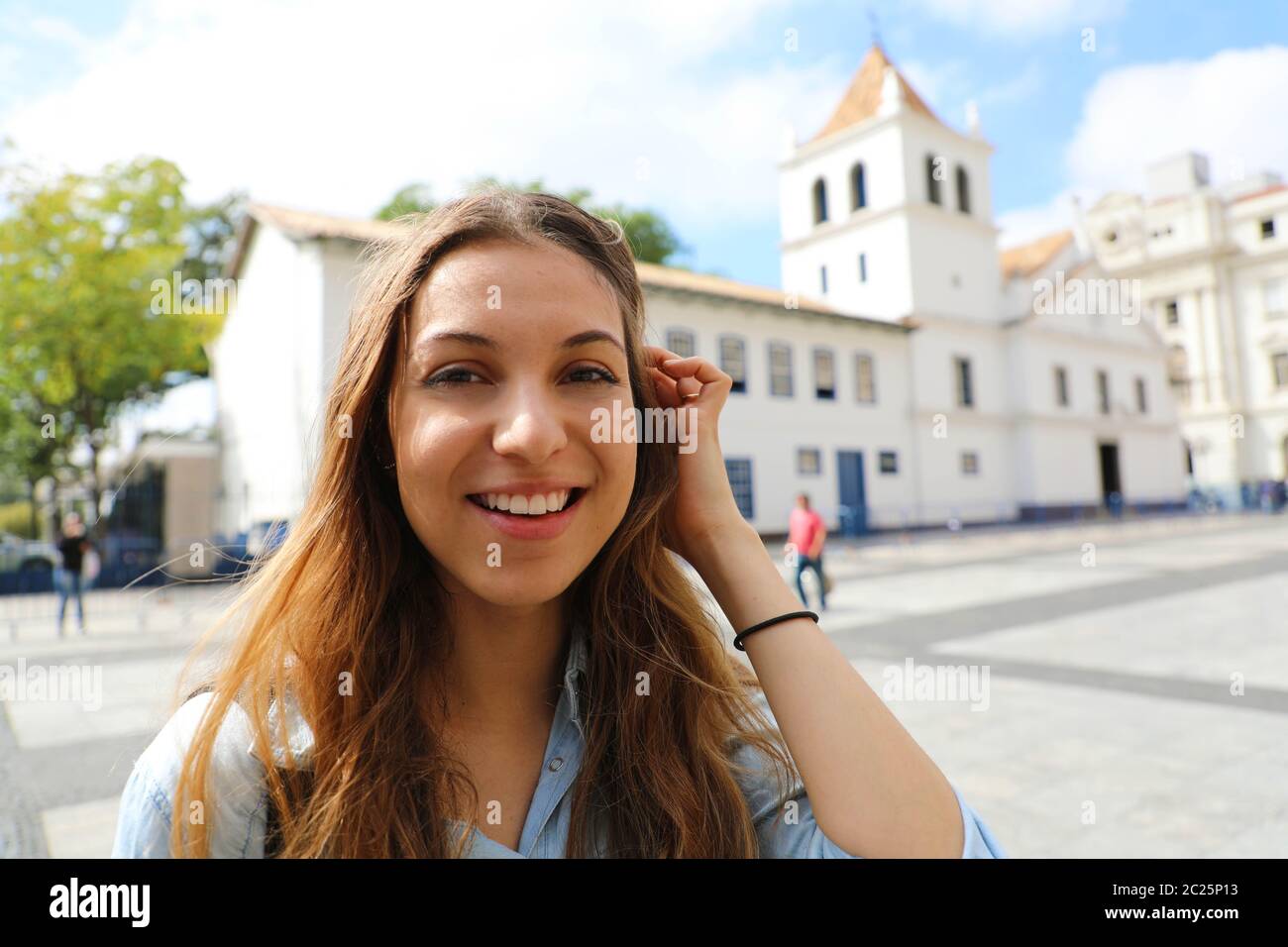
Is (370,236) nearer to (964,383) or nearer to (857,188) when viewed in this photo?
Answer: (857,188)

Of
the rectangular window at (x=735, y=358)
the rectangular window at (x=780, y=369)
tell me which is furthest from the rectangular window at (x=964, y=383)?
the rectangular window at (x=735, y=358)

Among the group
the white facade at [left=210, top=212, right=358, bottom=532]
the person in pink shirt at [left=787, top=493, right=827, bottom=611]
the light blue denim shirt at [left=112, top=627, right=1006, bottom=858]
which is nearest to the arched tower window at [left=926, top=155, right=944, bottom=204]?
the white facade at [left=210, top=212, right=358, bottom=532]

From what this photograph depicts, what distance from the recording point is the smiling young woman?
3.21 ft

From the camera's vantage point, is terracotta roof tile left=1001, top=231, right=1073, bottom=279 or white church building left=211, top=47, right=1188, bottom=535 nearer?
white church building left=211, top=47, right=1188, bottom=535

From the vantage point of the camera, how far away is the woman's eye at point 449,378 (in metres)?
1.03

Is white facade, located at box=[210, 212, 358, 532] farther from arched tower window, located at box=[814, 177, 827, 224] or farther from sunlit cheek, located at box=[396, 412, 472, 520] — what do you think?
arched tower window, located at box=[814, 177, 827, 224]

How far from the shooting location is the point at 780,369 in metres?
24.7

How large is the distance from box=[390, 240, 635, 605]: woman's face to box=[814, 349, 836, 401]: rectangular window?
82.5 feet

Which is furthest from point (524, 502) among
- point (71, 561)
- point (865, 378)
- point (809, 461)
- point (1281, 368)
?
point (1281, 368)

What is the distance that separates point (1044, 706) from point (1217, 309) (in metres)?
25.3

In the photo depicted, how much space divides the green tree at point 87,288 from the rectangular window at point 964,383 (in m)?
24.4

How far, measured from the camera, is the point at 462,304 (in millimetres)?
1048

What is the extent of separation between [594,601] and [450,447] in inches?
15.5

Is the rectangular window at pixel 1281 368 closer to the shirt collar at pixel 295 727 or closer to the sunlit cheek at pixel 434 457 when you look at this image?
the shirt collar at pixel 295 727
